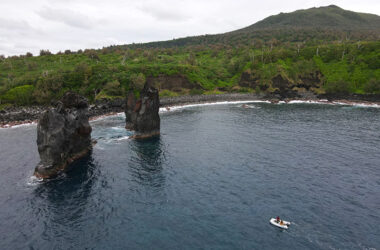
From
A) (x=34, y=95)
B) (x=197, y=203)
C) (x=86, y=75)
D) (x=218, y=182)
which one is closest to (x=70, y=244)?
(x=197, y=203)

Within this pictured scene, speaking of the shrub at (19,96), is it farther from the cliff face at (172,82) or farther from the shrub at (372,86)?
the shrub at (372,86)

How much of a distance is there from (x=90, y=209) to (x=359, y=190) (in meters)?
47.0

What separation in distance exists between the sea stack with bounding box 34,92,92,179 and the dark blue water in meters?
3.51

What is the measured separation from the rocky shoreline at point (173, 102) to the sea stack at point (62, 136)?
118 ft

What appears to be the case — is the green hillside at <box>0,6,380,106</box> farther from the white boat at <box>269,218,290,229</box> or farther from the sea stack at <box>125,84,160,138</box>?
the white boat at <box>269,218,290,229</box>

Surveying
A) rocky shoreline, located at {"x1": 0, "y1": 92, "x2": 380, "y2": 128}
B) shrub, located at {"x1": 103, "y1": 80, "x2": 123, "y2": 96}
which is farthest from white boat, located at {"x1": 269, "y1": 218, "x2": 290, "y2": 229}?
shrub, located at {"x1": 103, "y1": 80, "x2": 123, "y2": 96}

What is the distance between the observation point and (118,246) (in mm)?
A: 31547

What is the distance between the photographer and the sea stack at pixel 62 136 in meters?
51.3

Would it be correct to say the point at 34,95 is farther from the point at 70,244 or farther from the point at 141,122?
the point at 70,244

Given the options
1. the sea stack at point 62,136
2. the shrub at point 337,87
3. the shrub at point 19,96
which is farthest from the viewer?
the shrub at point 337,87

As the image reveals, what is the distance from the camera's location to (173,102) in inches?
5753

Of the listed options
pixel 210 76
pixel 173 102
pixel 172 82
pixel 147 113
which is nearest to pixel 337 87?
pixel 210 76

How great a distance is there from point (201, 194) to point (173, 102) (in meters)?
107

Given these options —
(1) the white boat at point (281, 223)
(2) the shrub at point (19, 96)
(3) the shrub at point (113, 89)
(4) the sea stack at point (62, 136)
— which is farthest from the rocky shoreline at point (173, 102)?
(1) the white boat at point (281, 223)
